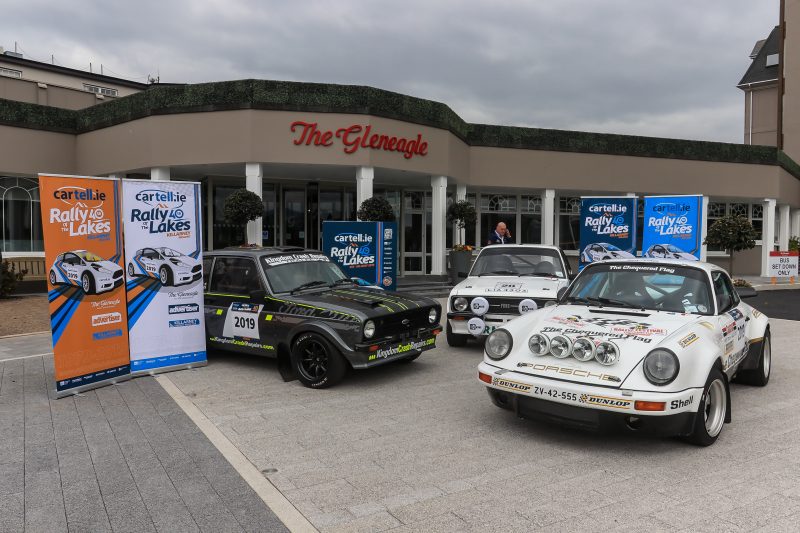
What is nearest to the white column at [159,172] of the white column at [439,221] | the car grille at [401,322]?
the white column at [439,221]

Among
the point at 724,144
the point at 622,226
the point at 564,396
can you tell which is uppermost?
the point at 724,144

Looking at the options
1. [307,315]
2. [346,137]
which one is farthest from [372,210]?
[307,315]

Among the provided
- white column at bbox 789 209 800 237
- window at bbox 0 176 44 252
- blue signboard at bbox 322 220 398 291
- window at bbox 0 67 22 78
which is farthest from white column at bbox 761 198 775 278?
window at bbox 0 67 22 78

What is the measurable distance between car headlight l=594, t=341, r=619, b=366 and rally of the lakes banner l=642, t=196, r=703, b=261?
10.7 metres

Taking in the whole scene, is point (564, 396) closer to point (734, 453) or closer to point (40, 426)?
point (734, 453)

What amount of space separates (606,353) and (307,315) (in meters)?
3.43

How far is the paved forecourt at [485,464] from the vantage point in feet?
11.5

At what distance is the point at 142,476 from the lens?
4.15 m

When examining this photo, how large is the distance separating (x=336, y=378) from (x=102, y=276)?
2935 millimetres

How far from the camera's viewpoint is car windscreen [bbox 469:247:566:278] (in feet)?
30.7

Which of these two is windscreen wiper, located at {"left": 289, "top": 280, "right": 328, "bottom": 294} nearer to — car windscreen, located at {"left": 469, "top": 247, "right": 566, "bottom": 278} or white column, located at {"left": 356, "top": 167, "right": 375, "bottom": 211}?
car windscreen, located at {"left": 469, "top": 247, "right": 566, "bottom": 278}

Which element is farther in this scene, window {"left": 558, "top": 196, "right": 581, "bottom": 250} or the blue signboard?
window {"left": 558, "top": 196, "right": 581, "bottom": 250}

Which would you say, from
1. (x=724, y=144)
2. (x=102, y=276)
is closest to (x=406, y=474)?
(x=102, y=276)

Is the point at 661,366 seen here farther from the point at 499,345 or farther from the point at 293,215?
the point at 293,215
